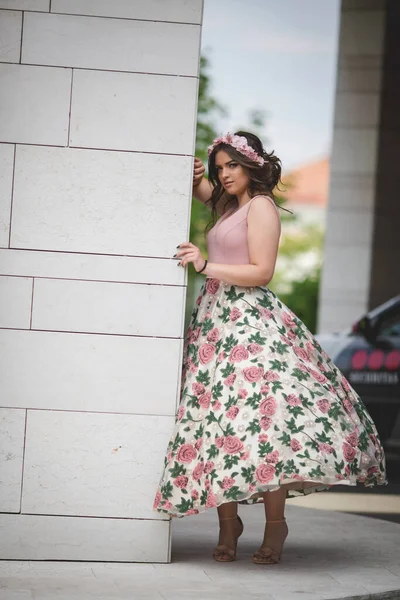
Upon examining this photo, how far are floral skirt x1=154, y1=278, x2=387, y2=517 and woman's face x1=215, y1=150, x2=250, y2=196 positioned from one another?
1.63 ft

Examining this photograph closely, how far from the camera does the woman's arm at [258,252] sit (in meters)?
5.54

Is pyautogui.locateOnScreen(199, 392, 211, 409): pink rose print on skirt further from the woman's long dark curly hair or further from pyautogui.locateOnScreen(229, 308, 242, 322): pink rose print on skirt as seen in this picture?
the woman's long dark curly hair

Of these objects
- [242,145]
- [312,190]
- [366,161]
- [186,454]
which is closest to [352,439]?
[186,454]

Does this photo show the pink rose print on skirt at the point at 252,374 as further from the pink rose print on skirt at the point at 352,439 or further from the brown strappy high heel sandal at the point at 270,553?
the brown strappy high heel sandal at the point at 270,553

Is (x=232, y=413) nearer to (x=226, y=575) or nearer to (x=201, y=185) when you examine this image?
(x=226, y=575)

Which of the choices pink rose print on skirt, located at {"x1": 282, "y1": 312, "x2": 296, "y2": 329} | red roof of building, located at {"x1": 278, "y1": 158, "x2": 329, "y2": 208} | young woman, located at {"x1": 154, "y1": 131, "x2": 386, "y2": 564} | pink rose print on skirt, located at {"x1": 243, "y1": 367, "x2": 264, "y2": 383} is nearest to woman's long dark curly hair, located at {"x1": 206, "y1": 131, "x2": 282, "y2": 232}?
young woman, located at {"x1": 154, "y1": 131, "x2": 386, "y2": 564}

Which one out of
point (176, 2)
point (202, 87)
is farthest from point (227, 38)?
point (176, 2)

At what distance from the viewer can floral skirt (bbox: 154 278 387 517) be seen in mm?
5305

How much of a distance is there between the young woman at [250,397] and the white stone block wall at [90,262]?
0.17 meters

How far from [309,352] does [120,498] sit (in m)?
1.16

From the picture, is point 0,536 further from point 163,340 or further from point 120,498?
point 163,340

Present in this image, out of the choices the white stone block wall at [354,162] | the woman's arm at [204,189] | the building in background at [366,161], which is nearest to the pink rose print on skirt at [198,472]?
the woman's arm at [204,189]

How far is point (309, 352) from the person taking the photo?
573 cm

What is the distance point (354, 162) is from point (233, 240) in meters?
13.0
